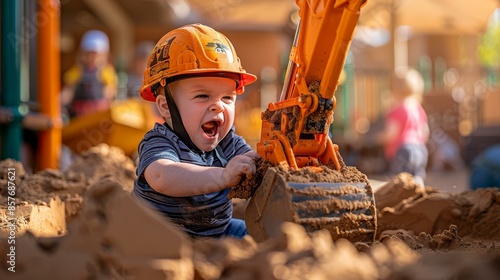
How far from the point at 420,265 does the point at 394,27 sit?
10316mm

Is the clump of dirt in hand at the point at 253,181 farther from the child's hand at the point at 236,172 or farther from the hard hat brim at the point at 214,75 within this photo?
the hard hat brim at the point at 214,75

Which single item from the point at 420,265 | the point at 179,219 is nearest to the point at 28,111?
the point at 179,219

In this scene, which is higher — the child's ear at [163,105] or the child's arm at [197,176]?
the child's ear at [163,105]

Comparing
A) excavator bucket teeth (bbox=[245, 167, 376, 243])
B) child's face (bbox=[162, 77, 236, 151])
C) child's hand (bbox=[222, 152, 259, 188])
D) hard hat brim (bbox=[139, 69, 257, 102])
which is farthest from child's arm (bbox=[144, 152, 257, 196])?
hard hat brim (bbox=[139, 69, 257, 102])

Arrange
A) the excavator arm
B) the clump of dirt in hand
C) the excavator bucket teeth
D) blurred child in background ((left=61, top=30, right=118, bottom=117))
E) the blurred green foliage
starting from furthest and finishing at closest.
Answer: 1. the blurred green foliage
2. blurred child in background ((left=61, top=30, right=118, bottom=117))
3. the clump of dirt in hand
4. the excavator arm
5. the excavator bucket teeth

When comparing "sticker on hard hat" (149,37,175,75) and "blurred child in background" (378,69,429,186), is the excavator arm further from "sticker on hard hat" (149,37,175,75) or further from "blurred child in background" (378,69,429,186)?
"blurred child in background" (378,69,429,186)

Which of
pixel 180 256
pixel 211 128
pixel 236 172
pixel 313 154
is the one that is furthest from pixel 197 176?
pixel 180 256

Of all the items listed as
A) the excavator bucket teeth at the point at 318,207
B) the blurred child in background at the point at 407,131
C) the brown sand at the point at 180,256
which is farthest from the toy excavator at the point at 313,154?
the blurred child in background at the point at 407,131

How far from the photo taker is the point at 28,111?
5605mm

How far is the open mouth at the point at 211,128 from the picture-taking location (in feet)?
9.52

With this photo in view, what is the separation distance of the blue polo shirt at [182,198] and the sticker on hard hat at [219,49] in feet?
1.24

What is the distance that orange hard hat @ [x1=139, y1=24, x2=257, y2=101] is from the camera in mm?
2816

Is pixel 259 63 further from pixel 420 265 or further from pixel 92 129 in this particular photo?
pixel 420 265

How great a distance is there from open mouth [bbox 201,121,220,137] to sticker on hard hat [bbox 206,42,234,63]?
265mm
